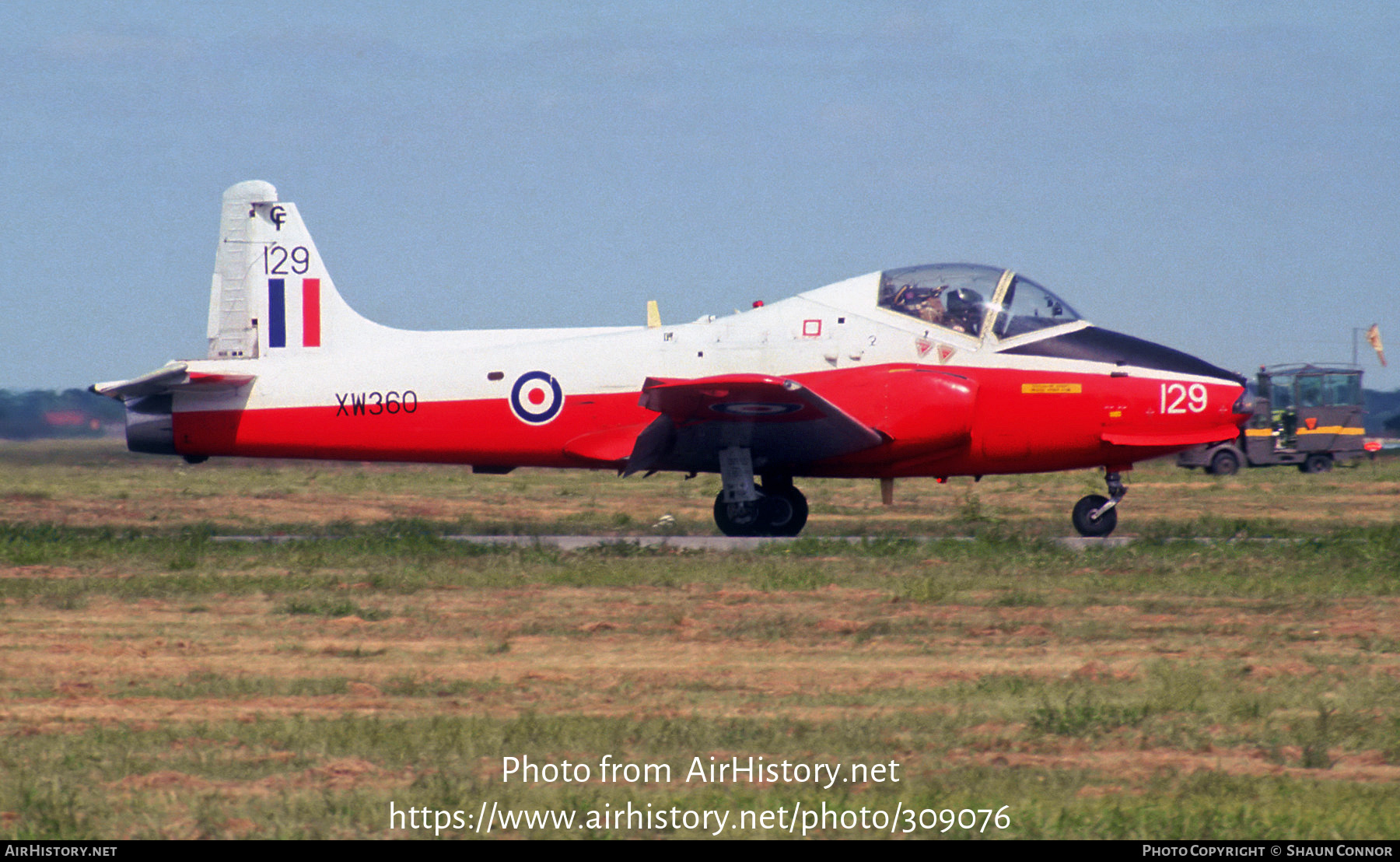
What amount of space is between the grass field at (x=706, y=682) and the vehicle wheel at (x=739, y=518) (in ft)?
5.55

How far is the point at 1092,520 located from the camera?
1518 cm

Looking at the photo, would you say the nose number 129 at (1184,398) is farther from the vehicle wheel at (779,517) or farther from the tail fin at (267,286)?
the tail fin at (267,286)

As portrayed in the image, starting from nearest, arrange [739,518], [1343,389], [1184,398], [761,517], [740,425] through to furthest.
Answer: [1184,398] → [740,425] → [739,518] → [761,517] → [1343,389]

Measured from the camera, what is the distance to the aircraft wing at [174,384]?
15.5 metres

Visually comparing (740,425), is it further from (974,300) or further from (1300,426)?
(1300,426)

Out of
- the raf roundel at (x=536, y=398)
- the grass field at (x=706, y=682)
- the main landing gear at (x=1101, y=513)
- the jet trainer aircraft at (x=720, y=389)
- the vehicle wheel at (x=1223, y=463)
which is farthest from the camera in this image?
the vehicle wheel at (x=1223, y=463)

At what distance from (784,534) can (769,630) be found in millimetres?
6586

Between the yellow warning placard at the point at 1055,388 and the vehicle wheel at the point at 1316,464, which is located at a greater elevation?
the yellow warning placard at the point at 1055,388

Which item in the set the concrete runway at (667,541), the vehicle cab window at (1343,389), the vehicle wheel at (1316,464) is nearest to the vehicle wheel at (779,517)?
the concrete runway at (667,541)

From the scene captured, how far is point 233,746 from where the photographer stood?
6.06 meters

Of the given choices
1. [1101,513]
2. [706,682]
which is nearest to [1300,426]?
[1101,513]

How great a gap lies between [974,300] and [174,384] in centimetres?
938

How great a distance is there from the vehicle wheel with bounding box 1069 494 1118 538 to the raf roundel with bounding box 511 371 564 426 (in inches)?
241
